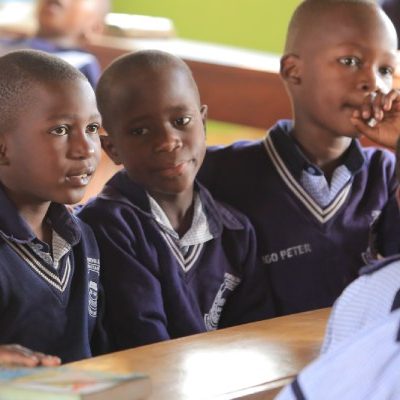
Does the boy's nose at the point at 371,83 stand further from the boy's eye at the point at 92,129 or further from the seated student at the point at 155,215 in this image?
the boy's eye at the point at 92,129

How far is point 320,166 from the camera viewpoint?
6.50 feet

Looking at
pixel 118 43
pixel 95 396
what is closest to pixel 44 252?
pixel 95 396

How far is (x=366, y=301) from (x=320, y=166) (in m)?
0.86

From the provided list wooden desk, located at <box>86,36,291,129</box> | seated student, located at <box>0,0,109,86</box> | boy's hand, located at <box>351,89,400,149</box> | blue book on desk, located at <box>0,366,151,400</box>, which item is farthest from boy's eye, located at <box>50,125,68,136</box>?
seated student, located at <box>0,0,109,86</box>

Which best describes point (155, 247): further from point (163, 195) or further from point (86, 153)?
point (86, 153)

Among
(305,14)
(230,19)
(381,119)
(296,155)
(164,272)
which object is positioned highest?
(305,14)

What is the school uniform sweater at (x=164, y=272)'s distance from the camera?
64.6 inches

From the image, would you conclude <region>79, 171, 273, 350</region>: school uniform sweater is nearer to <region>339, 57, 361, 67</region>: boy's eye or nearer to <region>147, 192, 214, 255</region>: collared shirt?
<region>147, 192, 214, 255</region>: collared shirt

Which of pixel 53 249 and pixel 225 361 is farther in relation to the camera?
pixel 53 249

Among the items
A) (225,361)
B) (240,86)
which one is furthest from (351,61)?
(240,86)

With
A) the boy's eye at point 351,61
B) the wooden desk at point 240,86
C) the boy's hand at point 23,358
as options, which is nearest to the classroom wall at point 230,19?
the wooden desk at point 240,86

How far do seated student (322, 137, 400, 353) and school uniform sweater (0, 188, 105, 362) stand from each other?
473 mm

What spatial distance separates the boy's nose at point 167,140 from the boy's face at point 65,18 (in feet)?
9.53

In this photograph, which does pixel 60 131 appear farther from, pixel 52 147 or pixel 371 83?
pixel 371 83
